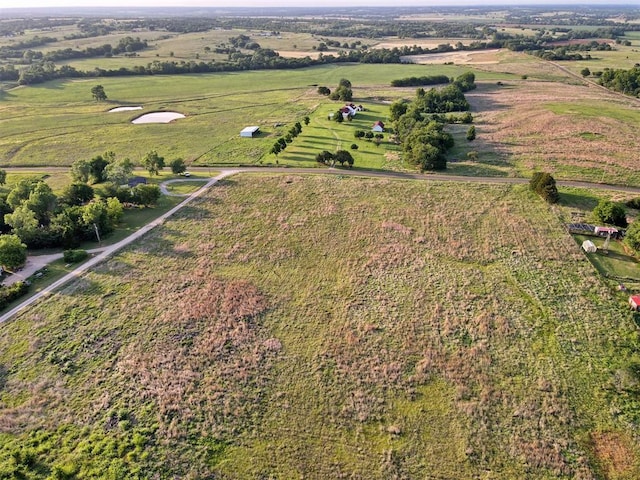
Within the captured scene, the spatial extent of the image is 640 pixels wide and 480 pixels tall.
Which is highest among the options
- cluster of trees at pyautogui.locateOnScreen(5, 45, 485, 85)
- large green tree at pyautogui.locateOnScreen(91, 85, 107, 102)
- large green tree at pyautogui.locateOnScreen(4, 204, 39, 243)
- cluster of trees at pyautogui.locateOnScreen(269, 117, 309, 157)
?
cluster of trees at pyautogui.locateOnScreen(5, 45, 485, 85)

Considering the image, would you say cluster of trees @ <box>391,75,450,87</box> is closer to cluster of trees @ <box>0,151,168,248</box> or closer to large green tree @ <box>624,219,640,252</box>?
cluster of trees @ <box>0,151,168,248</box>

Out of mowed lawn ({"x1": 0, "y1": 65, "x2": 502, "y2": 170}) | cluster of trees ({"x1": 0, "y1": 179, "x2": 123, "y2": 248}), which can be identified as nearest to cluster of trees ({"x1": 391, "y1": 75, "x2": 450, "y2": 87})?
mowed lawn ({"x1": 0, "y1": 65, "x2": 502, "y2": 170})

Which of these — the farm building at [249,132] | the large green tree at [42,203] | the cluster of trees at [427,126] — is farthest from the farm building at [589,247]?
the large green tree at [42,203]

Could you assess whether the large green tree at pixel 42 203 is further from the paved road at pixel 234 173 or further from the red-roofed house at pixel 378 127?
the red-roofed house at pixel 378 127

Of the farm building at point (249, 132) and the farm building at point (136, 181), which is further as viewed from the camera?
the farm building at point (249, 132)

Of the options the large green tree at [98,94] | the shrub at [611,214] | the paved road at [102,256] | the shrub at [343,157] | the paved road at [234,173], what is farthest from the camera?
the large green tree at [98,94]

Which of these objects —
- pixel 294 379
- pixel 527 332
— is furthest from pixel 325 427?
pixel 527 332

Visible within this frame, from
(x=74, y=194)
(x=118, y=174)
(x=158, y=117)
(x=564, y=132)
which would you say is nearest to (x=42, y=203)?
(x=74, y=194)
